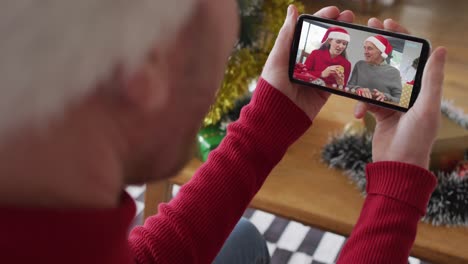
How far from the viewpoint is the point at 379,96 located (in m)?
0.70

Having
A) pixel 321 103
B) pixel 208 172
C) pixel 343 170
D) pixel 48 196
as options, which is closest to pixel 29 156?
pixel 48 196

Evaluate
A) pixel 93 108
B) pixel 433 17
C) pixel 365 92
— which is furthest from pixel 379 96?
pixel 433 17

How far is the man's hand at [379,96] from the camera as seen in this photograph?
0.70 metres

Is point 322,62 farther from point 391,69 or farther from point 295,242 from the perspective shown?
point 295,242

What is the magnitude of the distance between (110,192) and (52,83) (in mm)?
104

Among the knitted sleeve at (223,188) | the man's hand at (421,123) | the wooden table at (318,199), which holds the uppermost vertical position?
the man's hand at (421,123)

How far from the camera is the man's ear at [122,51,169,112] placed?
1.03ft

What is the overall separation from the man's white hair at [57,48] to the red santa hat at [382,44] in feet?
1.53

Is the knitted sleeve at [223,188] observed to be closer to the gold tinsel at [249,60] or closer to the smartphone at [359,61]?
the smartphone at [359,61]

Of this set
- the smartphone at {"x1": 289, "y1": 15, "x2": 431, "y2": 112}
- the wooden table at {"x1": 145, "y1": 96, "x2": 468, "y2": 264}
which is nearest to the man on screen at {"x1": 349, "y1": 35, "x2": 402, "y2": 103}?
the smartphone at {"x1": 289, "y1": 15, "x2": 431, "y2": 112}

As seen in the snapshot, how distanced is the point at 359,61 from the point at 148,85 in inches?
17.9

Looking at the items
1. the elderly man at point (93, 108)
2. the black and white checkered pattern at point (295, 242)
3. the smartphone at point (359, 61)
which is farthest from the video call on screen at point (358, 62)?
the black and white checkered pattern at point (295, 242)

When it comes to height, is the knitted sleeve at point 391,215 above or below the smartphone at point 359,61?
below

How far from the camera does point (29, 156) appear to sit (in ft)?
1.00
